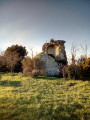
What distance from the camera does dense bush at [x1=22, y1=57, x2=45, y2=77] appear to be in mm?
12372

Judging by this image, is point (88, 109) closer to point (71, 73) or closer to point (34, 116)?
point (34, 116)

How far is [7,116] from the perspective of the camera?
2863 mm

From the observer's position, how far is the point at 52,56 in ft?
54.2

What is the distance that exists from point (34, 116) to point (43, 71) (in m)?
10.1

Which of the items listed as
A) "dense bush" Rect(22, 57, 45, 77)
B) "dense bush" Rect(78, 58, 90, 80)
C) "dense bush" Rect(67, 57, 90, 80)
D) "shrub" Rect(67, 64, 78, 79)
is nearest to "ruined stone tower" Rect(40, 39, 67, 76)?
"dense bush" Rect(22, 57, 45, 77)

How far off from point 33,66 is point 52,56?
510cm

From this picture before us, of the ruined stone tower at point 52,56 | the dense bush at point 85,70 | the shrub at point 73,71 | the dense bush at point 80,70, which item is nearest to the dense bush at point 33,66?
the ruined stone tower at point 52,56

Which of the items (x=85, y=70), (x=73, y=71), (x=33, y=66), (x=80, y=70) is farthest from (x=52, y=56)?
(x=85, y=70)

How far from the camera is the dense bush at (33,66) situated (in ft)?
40.6

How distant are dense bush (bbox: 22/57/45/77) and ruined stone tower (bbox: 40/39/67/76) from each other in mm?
1004

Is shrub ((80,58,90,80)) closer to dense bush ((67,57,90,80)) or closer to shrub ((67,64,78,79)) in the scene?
dense bush ((67,57,90,80))

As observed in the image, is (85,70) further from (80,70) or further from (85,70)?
(80,70)

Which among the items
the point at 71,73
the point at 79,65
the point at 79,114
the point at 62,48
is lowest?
the point at 79,114

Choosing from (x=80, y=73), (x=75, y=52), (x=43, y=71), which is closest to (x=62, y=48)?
(x=75, y=52)
